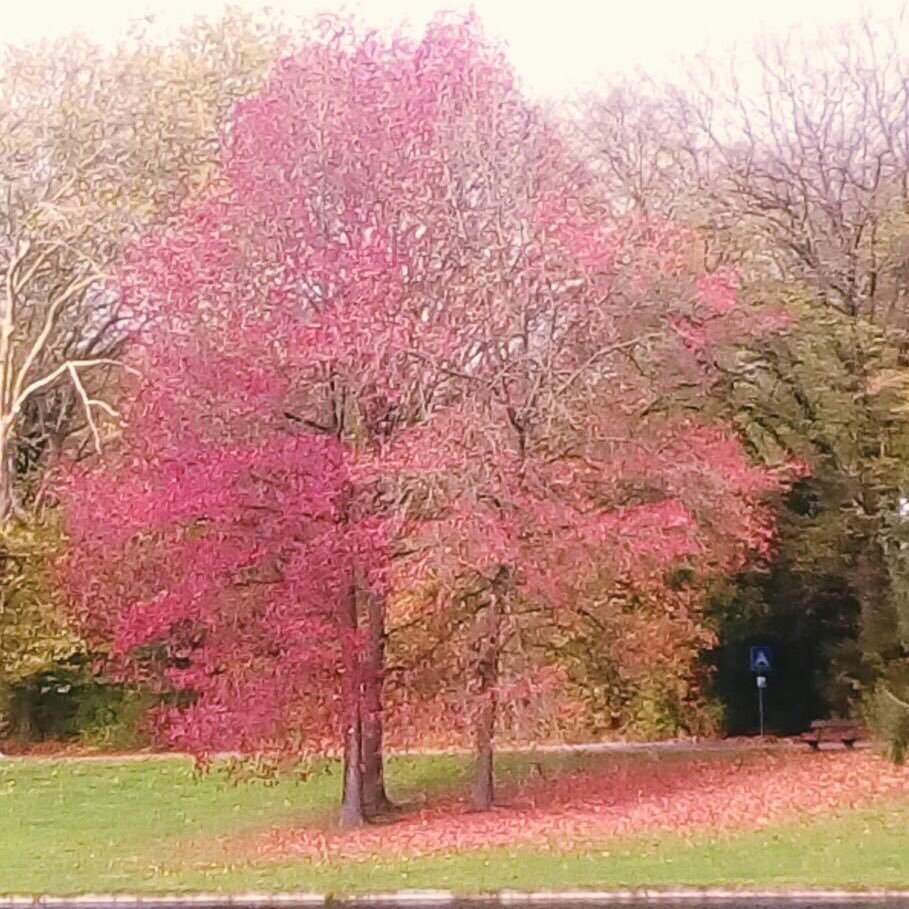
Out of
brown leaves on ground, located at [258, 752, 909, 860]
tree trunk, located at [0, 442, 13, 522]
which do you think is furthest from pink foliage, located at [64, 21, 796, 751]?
tree trunk, located at [0, 442, 13, 522]

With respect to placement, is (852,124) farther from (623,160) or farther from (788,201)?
(623,160)

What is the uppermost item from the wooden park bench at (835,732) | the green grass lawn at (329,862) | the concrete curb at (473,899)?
the wooden park bench at (835,732)

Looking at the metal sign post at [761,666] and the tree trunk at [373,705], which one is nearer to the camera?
the tree trunk at [373,705]

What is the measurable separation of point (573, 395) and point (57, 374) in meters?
11.6

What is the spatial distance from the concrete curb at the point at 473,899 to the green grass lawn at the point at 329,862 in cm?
20

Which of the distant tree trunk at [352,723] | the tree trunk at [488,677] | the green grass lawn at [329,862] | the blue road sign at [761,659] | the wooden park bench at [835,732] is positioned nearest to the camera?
the green grass lawn at [329,862]

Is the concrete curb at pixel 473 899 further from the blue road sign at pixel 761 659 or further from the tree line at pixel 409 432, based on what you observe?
the blue road sign at pixel 761 659

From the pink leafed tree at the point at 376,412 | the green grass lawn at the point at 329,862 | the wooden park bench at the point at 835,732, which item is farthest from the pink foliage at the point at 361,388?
the wooden park bench at the point at 835,732

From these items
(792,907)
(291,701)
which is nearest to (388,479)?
(291,701)

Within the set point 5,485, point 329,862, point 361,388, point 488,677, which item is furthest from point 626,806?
point 5,485

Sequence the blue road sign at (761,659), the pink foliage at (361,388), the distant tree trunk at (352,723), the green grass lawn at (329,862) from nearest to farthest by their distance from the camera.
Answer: the green grass lawn at (329,862) < the pink foliage at (361,388) < the distant tree trunk at (352,723) < the blue road sign at (761,659)

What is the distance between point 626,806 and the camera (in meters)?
15.7

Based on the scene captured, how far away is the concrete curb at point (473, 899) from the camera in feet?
36.0

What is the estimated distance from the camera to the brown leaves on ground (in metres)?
13.9
